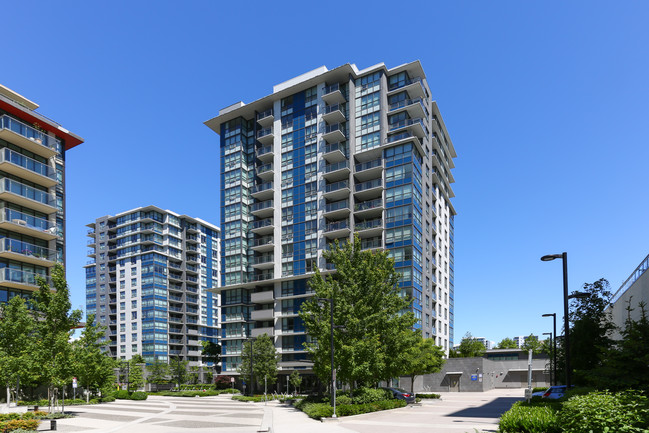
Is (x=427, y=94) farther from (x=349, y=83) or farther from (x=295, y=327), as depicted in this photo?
(x=295, y=327)

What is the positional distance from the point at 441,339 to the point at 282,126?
43226mm

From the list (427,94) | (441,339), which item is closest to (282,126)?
(427,94)

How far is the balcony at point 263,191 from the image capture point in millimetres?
70188

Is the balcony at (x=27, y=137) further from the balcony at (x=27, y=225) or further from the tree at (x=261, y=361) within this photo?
the tree at (x=261, y=361)

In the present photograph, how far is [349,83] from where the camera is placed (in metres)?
66.5

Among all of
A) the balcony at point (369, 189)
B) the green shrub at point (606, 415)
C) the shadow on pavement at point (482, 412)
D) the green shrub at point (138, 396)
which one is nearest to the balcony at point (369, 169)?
the balcony at point (369, 189)

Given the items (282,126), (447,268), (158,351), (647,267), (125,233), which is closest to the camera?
(647,267)

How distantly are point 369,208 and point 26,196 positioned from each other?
129ft

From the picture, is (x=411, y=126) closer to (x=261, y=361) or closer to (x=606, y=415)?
(x=261, y=361)

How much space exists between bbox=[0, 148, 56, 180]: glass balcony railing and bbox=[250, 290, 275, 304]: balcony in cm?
3388

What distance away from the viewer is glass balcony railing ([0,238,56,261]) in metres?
37.0

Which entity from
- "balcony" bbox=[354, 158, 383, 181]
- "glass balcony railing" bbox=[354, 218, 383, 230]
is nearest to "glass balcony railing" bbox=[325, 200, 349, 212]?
"glass balcony railing" bbox=[354, 218, 383, 230]

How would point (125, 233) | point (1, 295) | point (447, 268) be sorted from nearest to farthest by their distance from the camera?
A: point (1, 295)
point (447, 268)
point (125, 233)

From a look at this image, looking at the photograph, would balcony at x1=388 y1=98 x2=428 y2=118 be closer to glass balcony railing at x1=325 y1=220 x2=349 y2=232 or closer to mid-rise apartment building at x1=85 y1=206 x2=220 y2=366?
glass balcony railing at x1=325 y1=220 x2=349 y2=232
